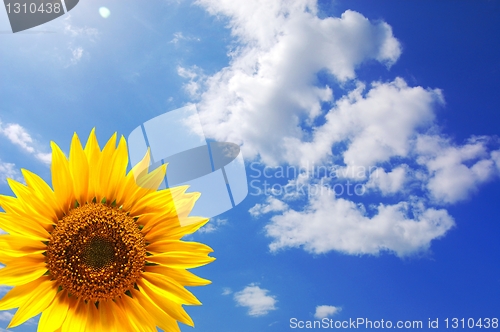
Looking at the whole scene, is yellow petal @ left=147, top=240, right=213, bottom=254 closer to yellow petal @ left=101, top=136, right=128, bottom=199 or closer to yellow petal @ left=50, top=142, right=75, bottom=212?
yellow petal @ left=101, top=136, right=128, bottom=199

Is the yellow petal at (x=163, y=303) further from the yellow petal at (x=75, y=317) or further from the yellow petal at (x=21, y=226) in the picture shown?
the yellow petal at (x=21, y=226)

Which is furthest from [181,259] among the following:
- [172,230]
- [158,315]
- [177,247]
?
[158,315]

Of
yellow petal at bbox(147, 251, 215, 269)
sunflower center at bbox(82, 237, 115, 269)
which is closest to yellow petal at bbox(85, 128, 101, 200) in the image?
sunflower center at bbox(82, 237, 115, 269)

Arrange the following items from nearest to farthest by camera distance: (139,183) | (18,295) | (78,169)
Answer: (18,295) < (78,169) < (139,183)

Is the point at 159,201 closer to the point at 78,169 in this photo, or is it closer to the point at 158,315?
the point at 78,169

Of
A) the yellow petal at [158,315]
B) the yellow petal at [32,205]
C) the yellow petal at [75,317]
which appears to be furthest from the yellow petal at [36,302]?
the yellow petal at [158,315]
